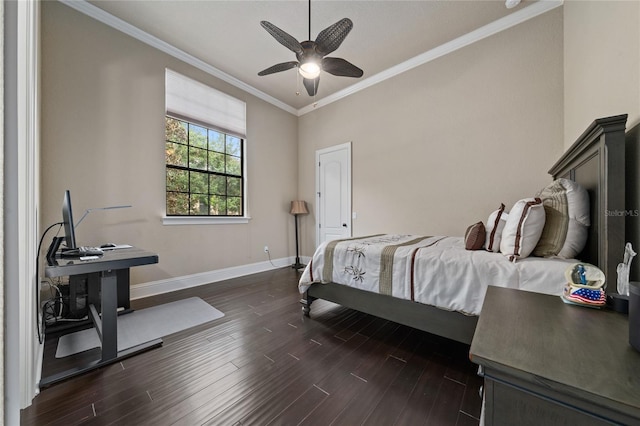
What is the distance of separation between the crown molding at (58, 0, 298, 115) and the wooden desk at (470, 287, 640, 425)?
14.2ft

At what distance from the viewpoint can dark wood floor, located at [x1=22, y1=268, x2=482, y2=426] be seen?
4.13 feet

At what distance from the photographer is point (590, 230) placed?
1551 mm

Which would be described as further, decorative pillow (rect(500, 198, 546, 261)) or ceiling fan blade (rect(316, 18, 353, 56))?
ceiling fan blade (rect(316, 18, 353, 56))

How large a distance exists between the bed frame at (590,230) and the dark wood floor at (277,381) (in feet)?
0.82

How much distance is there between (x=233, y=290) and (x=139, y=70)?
9.87ft

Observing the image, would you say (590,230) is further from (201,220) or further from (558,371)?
(201,220)

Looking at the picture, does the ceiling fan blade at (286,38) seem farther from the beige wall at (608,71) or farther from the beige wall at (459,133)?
the beige wall at (459,133)

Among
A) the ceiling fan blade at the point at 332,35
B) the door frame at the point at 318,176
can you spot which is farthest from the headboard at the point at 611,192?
the door frame at the point at 318,176

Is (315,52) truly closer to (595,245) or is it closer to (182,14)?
(182,14)

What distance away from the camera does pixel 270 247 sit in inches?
180

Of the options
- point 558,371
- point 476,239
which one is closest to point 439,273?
point 476,239

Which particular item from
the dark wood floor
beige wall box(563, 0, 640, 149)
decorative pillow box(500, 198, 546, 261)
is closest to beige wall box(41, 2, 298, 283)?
the dark wood floor

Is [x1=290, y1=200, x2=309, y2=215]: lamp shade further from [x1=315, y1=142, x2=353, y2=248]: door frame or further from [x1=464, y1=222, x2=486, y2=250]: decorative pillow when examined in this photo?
[x1=464, y1=222, x2=486, y2=250]: decorative pillow

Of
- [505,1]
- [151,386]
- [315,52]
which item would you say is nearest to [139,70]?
[315,52]
